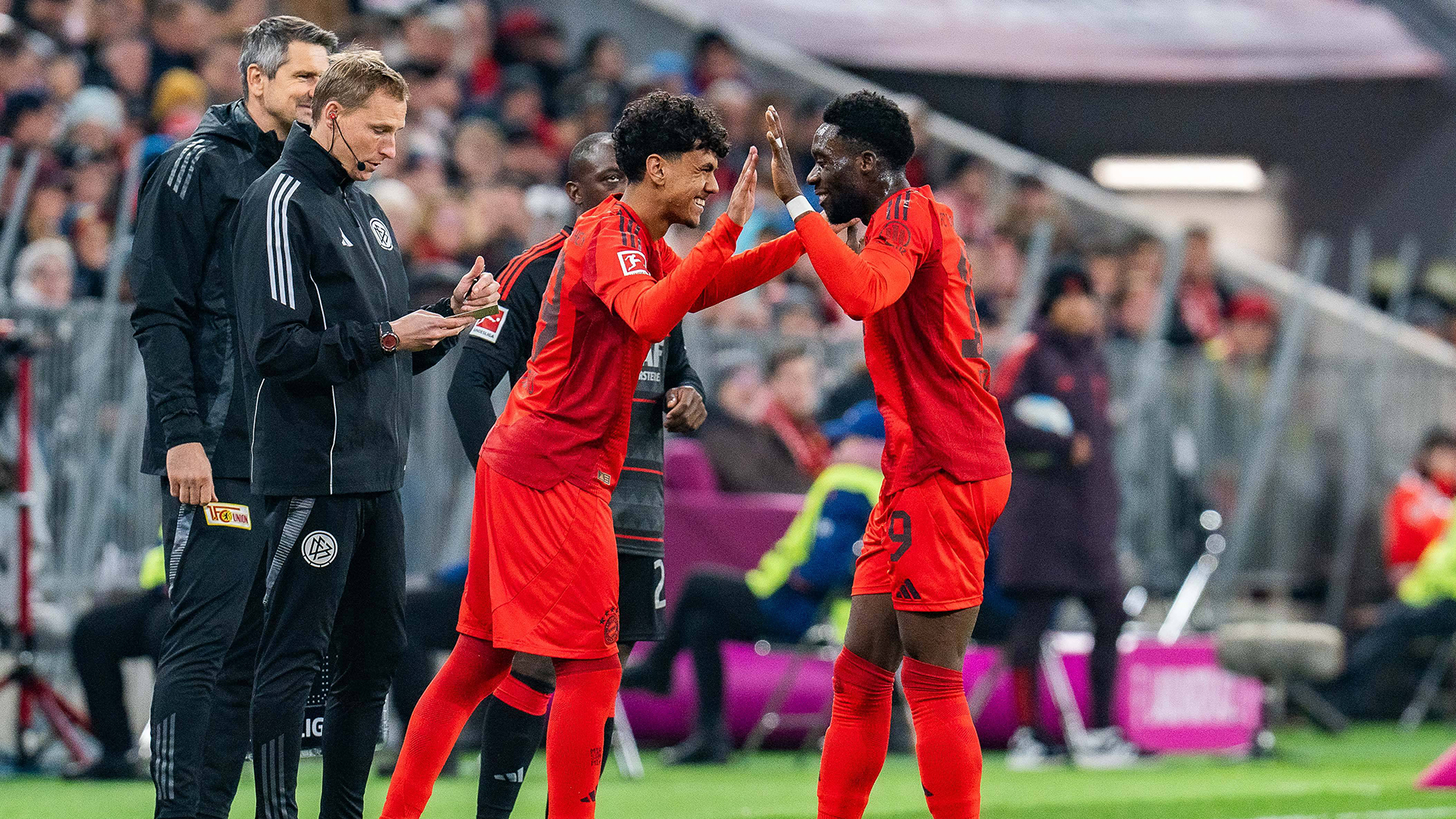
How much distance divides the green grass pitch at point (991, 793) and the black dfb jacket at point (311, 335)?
228cm

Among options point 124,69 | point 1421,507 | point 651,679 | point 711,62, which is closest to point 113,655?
point 651,679

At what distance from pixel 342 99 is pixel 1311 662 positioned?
23.1ft

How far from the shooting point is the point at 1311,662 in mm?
10094

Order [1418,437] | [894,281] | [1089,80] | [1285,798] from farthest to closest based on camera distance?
[1089,80] < [1418,437] < [1285,798] < [894,281]

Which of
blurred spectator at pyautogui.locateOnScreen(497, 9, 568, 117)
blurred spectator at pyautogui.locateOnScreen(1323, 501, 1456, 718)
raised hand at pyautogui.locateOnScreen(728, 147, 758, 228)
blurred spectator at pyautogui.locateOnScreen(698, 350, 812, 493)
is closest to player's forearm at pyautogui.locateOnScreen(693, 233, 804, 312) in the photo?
raised hand at pyautogui.locateOnScreen(728, 147, 758, 228)

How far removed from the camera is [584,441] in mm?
4871

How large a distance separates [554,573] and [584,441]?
351 millimetres

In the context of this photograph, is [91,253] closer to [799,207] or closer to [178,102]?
[178,102]

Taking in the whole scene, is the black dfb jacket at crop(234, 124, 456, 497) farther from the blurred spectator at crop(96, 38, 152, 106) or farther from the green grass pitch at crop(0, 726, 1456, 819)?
the blurred spectator at crop(96, 38, 152, 106)

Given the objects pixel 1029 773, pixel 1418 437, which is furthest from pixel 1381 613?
pixel 1029 773

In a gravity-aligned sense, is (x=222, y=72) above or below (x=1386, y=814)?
above

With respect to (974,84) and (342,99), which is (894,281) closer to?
(342,99)

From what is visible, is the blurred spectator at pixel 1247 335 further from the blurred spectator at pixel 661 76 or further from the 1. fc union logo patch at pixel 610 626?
the 1. fc union logo patch at pixel 610 626

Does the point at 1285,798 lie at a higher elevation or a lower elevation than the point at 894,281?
lower
